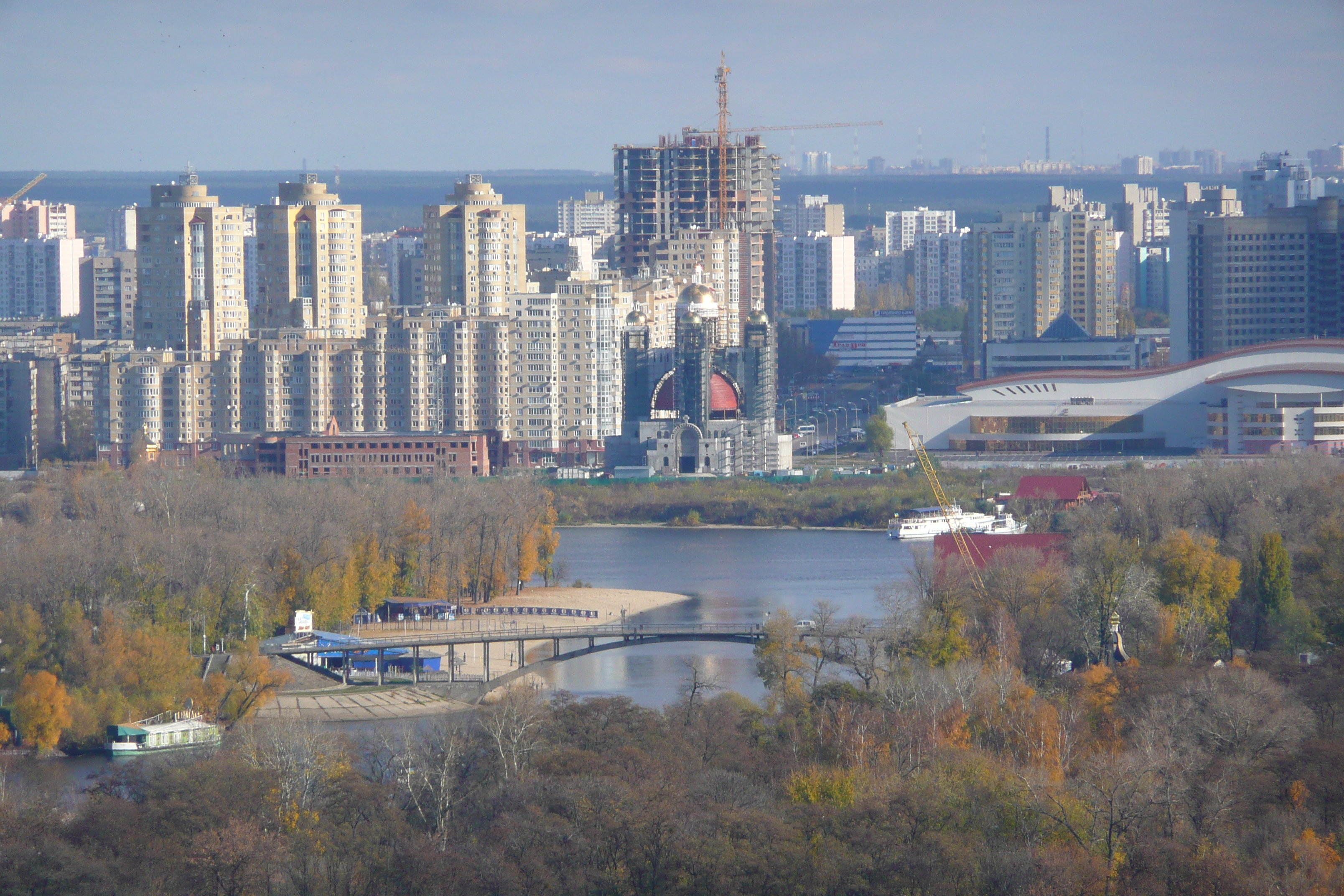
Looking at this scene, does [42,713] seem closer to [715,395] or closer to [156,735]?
[156,735]

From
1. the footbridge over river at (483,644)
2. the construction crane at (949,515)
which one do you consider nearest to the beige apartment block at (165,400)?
the construction crane at (949,515)

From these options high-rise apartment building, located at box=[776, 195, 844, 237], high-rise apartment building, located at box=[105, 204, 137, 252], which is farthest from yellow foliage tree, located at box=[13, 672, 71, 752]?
high-rise apartment building, located at box=[776, 195, 844, 237]

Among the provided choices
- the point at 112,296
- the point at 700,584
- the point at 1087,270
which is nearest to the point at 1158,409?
the point at 1087,270

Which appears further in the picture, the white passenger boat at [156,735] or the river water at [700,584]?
the river water at [700,584]

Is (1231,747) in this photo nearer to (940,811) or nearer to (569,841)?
(940,811)

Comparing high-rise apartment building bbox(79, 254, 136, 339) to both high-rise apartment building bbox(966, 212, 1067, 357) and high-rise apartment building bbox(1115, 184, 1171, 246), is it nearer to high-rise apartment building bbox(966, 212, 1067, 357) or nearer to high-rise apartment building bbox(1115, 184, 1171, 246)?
high-rise apartment building bbox(966, 212, 1067, 357)

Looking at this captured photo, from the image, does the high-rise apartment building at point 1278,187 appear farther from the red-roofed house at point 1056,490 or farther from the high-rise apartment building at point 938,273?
the red-roofed house at point 1056,490

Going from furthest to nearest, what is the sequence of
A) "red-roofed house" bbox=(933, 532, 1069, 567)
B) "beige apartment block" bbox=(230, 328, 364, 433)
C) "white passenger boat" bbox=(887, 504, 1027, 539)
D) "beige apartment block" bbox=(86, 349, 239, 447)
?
"beige apartment block" bbox=(230, 328, 364, 433), "beige apartment block" bbox=(86, 349, 239, 447), "white passenger boat" bbox=(887, 504, 1027, 539), "red-roofed house" bbox=(933, 532, 1069, 567)
